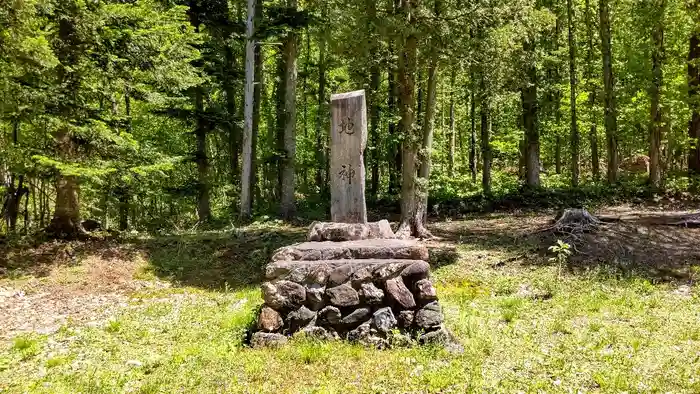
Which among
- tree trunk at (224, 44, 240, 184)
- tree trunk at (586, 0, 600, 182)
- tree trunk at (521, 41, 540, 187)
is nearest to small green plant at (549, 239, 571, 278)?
tree trunk at (521, 41, 540, 187)

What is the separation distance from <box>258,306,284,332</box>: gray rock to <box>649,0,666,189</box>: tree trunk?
53.2ft

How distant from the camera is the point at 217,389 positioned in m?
4.42

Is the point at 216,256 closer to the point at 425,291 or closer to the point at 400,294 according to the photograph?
the point at 400,294

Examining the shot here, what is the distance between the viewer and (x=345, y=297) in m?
5.48

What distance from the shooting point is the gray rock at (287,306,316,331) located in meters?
5.50

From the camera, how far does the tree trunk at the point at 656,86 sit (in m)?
15.6

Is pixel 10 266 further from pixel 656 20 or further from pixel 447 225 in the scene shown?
pixel 656 20

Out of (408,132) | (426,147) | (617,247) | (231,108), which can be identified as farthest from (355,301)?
(231,108)

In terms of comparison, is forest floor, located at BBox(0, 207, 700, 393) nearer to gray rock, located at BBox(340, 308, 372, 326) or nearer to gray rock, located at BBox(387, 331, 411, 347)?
gray rock, located at BBox(387, 331, 411, 347)

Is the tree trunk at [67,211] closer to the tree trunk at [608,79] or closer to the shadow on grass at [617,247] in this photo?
the shadow on grass at [617,247]

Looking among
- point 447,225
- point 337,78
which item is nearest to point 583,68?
point 337,78

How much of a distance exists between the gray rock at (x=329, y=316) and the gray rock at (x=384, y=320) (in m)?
0.42

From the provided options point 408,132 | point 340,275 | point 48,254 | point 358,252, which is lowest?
point 48,254

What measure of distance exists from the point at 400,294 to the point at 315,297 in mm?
983
